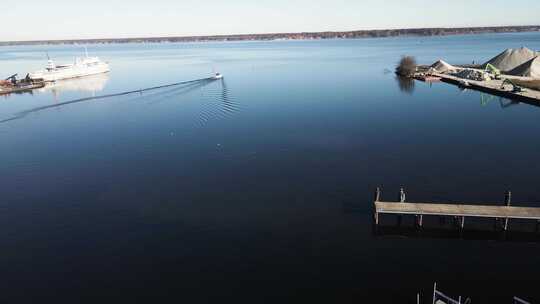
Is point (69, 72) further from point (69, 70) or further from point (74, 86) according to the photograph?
point (74, 86)

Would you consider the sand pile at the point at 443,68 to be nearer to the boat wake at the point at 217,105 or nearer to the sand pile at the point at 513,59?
the sand pile at the point at 513,59

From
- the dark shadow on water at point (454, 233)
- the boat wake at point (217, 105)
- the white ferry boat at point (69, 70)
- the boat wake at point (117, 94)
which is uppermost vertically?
the white ferry boat at point (69, 70)

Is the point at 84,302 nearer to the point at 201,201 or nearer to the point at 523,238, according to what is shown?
the point at 201,201

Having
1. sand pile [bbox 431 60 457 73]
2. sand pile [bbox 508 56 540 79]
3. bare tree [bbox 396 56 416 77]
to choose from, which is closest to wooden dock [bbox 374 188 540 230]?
sand pile [bbox 508 56 540 79]

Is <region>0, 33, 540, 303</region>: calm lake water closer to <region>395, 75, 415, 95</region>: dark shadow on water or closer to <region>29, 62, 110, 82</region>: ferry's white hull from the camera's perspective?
<region>395, 75, 415, 95</region>: dark shadow on water

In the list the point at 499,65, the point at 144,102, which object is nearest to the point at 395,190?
the point at 144,102

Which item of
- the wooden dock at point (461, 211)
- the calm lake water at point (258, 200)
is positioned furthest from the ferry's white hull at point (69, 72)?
the wooden dock at point (461, 211)
